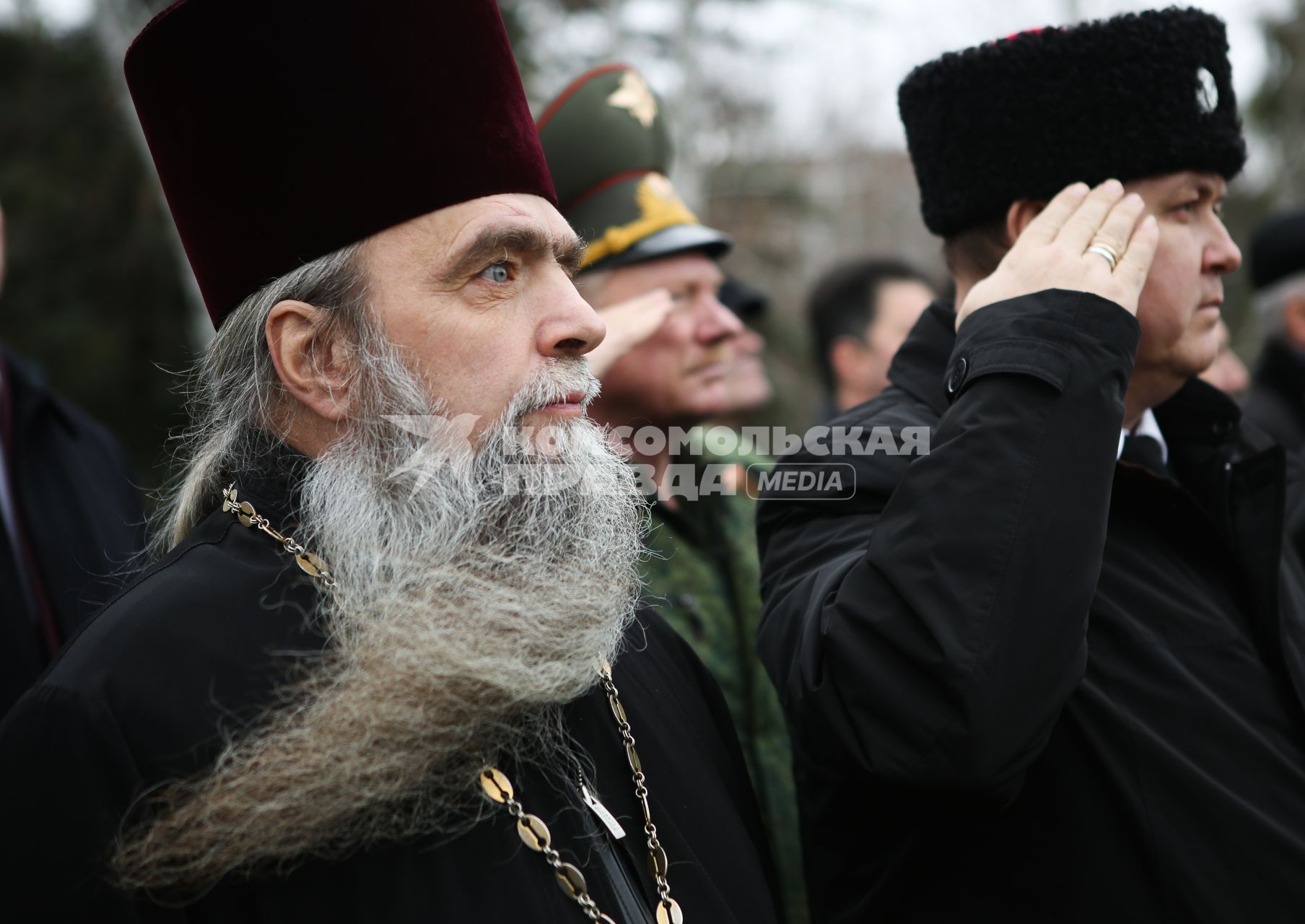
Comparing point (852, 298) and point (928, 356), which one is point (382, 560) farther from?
point (852, 298)

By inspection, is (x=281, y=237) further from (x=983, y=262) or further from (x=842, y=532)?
(x=983, y=262)

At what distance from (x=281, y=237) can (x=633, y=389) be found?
5.63 ft

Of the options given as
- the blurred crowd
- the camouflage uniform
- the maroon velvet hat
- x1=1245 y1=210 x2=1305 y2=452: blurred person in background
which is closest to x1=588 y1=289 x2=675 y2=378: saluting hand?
the camouflage uniform

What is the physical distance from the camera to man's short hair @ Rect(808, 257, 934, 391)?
20.0ft

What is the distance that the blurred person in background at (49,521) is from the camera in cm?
300

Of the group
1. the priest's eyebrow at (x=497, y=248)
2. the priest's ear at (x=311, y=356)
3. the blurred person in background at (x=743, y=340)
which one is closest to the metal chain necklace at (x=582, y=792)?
the priest's ear at (x=311, y=356)

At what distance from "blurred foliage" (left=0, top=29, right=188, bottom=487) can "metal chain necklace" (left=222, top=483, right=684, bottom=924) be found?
11571mm

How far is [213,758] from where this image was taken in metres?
1.62

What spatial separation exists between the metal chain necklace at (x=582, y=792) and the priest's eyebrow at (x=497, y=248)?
0.50 metres

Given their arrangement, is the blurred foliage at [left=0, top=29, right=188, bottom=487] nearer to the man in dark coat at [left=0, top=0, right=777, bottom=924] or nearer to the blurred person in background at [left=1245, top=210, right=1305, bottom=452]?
the blurred person in background at [left=1245, top=210, right=1305, bottom=452]

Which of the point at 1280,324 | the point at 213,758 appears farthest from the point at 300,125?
the point at 1280,324

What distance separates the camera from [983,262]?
2.51m

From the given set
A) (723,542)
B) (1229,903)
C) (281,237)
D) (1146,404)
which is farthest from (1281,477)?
(281,237)

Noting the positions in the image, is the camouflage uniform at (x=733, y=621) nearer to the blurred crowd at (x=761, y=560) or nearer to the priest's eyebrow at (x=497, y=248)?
the blurred crowd at (x=761, y=560)
